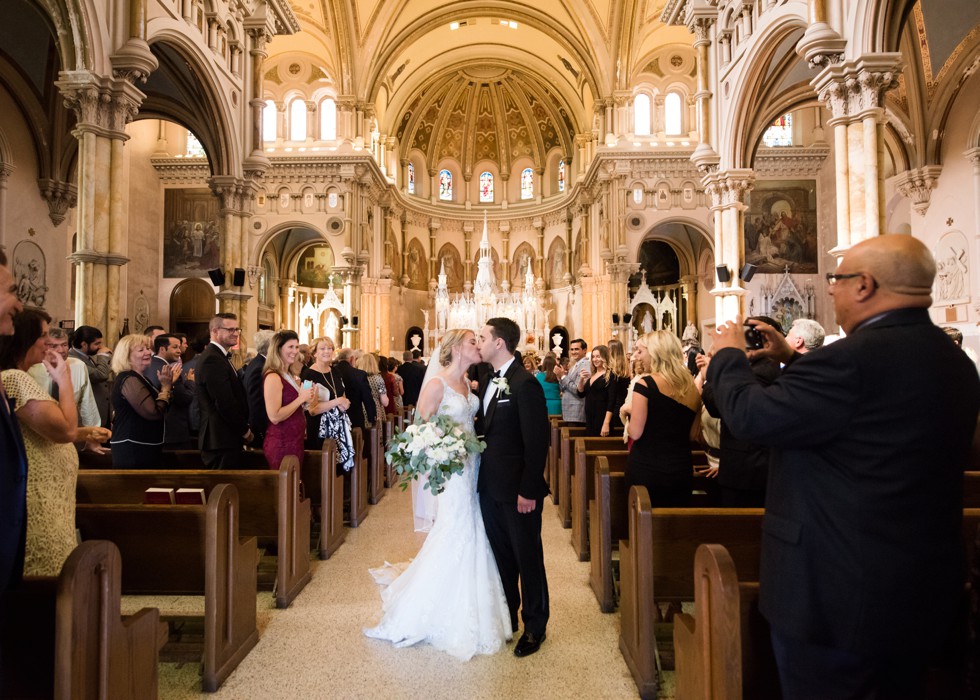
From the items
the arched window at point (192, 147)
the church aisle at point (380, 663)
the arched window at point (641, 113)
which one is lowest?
the church aisle at point (380, 663)

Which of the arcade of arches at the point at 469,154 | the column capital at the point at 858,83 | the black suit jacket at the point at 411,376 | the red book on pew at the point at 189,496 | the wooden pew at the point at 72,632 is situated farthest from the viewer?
the black suit jacket at the point at 411,376

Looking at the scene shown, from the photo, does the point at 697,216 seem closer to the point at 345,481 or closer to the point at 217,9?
the point at 217,9

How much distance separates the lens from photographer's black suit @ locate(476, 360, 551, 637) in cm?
389

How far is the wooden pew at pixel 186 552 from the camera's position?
3.56m

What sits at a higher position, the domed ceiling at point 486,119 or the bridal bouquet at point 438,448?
the domed ceiling at point 486,119

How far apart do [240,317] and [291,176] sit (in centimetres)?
1152

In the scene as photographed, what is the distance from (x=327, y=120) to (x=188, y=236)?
23.1ft

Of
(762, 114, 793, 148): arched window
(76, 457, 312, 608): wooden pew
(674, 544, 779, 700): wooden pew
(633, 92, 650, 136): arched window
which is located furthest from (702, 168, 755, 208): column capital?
(633, 92, 650, 136): arched window

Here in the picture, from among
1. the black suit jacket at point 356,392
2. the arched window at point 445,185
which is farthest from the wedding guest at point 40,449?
the arched window at point 445,185

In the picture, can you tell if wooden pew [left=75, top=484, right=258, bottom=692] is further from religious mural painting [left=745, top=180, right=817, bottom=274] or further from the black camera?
religious mural painting [left=745, top=180, right=817, bottom=274]

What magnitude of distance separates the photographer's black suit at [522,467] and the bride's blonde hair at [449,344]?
42 cm

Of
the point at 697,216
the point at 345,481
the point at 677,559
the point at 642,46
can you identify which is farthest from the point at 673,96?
the point at 677,559

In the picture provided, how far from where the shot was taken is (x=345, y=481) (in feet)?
24.6

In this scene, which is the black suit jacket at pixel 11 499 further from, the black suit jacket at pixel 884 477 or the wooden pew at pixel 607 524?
the wooden pew at pixel 607 524
